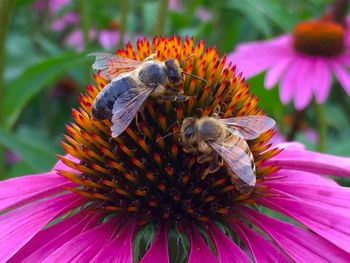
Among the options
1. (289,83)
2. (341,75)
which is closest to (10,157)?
(289,83)

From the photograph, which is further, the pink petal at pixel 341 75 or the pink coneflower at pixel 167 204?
the pink petal at pixel 341 75

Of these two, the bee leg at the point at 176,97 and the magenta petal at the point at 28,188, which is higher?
the bee leg at the point at 176,97

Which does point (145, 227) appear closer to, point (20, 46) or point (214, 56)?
point (214, 56)

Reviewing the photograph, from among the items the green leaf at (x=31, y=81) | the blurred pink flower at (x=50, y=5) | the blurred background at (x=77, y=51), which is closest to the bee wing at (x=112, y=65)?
the blurred background at (x=77, y=51)

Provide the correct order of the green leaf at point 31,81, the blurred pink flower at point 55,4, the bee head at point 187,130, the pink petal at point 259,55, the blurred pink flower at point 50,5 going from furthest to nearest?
1. the blurred pink flower at point 50,5
2. the blurred pink flower at point 55,4
3. the pink petal at point 259,55
4. the green leaf at point 31,81
5. the bee head at point 187,130

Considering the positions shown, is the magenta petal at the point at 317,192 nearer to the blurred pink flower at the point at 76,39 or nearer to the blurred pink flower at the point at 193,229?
the blurred pink flower at the point at 193,229

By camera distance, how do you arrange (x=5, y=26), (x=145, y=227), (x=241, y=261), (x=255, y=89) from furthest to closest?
(x=255, y=89) < (x=5, y=26) < (x=145, y=227) < (x=241, y=261)

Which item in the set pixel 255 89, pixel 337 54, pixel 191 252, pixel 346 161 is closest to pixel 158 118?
pixel 191 252

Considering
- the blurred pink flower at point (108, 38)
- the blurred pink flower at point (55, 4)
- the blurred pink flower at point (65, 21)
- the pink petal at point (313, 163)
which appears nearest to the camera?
the pink petal at point (313, 163)

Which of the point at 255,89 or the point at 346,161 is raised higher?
the point at 346,161
